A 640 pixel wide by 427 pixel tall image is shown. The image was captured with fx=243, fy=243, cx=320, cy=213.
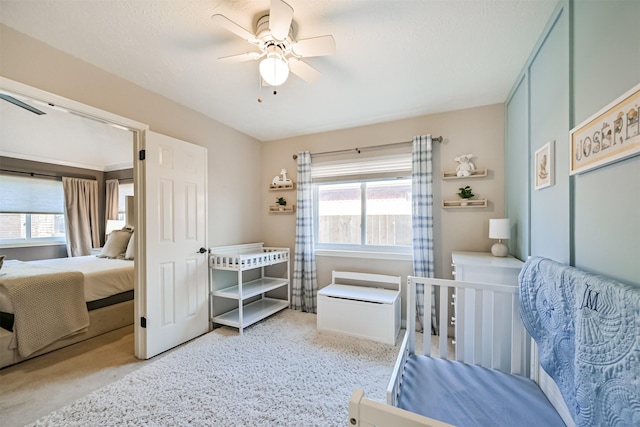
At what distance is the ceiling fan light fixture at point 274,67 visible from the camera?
153 centimetres

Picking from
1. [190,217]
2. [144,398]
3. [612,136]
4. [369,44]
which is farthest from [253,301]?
[612,136]

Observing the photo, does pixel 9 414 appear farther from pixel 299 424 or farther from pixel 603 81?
pixel 603 81

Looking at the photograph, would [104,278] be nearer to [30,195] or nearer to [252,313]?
[252,313]

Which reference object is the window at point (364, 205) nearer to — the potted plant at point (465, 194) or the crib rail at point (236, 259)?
the potted plant at point (465, 194)

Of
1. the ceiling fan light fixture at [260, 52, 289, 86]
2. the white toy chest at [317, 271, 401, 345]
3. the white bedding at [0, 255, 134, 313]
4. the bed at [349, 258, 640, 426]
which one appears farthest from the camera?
the white bedding at [0, 255, 134, 313]

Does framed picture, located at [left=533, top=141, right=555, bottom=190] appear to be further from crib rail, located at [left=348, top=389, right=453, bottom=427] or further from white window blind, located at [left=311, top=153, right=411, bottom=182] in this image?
crib rail, located at [left=348, top=389, right=453, bottom=427]

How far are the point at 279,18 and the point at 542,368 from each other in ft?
7.54

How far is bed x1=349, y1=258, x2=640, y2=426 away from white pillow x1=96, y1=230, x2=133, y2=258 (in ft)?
14.5

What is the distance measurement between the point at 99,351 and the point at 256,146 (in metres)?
3.00

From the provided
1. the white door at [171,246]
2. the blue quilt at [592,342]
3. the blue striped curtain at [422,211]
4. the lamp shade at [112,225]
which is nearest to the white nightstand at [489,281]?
the blue quilt at [592,342]

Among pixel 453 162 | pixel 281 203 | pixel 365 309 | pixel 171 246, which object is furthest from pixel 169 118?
pixel 453 162

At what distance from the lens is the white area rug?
1571mm

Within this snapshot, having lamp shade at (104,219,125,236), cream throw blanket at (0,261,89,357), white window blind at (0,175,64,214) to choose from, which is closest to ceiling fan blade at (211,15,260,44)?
cream throw blanket at (0,261,89,357)

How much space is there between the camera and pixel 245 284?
3.37m
